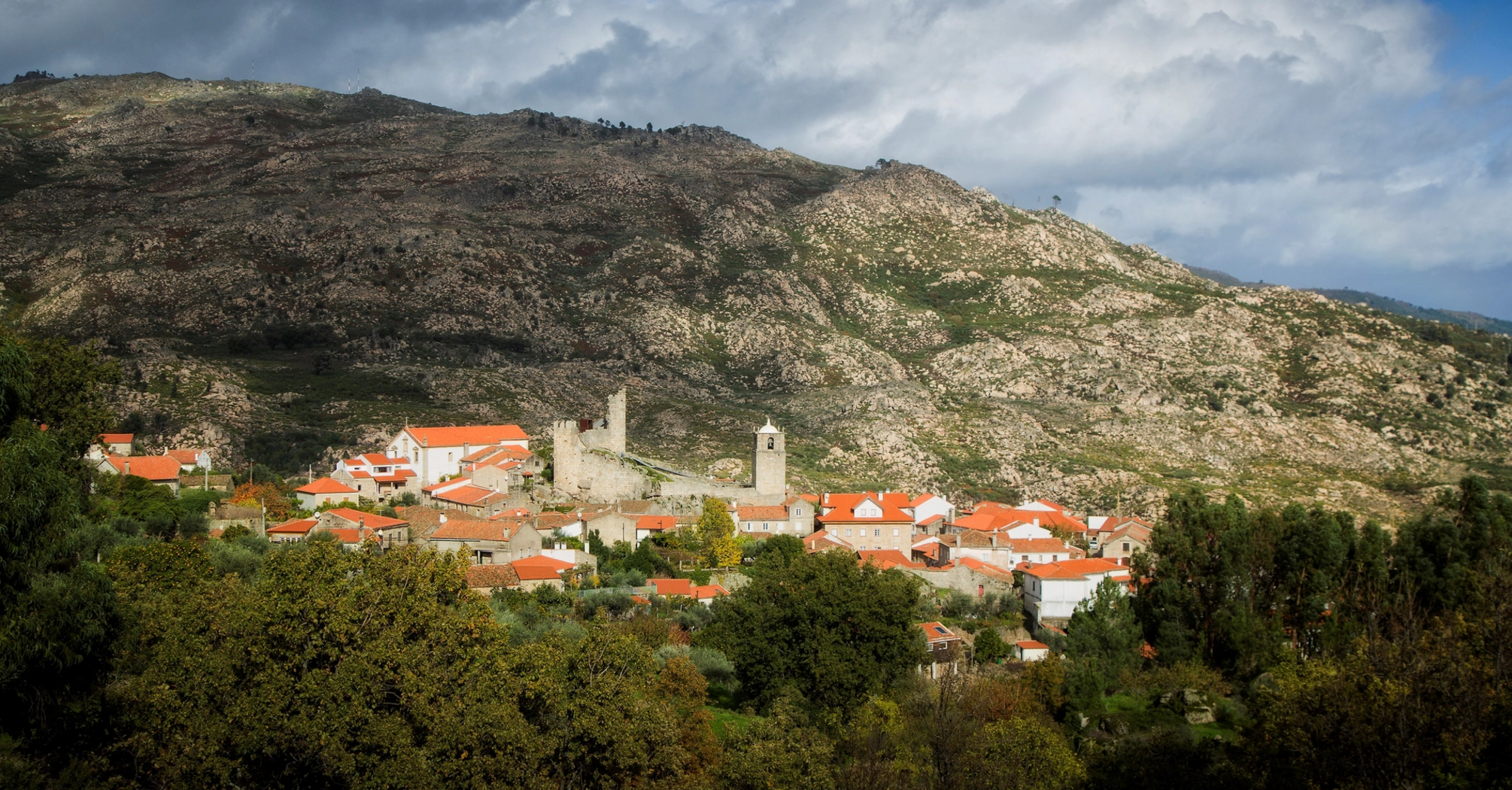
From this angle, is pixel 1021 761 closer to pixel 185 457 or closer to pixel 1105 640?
pixel 1105 640

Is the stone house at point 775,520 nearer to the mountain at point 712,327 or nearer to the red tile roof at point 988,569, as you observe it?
the red tile roof at point 988,569

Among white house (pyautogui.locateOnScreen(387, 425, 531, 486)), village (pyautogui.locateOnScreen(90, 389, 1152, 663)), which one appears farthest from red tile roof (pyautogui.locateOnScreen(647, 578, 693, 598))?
white house (pyautogui.locateOnScreen(387, 425, 531, 486))

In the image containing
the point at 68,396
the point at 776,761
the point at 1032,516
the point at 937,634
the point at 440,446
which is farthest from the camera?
the point at 440,446

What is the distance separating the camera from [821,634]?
1277 inches

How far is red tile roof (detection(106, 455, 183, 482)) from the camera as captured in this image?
48.2 meters

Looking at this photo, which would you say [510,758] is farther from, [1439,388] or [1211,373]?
[1439,388]

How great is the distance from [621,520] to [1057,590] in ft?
63.4

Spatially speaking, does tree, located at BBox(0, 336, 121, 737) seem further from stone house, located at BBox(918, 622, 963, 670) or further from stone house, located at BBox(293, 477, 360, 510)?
stone house, located at BBox(293, 477, 360, 510)

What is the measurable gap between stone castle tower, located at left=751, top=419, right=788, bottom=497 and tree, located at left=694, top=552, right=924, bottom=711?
65.8 ft

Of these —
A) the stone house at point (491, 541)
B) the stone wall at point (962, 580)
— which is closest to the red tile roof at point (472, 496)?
the stone house at point (491, 541)

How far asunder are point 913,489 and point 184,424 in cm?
4562

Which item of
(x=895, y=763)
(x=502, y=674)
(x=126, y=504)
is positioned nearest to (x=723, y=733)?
(x=895, y=763)

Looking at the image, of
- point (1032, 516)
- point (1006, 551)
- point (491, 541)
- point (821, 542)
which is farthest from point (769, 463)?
point (491, 541)

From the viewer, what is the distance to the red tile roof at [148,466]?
1897 inches
